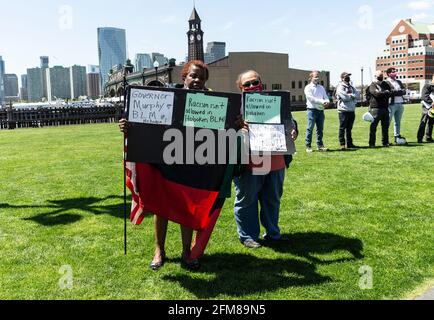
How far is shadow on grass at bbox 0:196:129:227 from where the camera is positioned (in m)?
6.02

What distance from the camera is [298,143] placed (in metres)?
14.1

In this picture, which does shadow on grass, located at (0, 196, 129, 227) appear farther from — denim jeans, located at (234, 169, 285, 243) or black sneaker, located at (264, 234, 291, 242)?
black sneaker, located at (264, 234, 291, 242)

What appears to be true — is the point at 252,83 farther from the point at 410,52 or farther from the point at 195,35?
the point at 410,52

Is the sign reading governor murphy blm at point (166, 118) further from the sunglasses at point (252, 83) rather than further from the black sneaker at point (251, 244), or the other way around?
the black sneaker at point (251, 244)

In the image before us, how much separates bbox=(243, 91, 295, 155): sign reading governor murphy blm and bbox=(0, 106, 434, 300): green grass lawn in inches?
45.6

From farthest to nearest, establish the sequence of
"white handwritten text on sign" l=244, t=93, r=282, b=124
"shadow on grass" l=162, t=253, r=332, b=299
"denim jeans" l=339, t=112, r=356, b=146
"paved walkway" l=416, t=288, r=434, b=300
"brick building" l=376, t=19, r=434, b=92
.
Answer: "brick building" l=376, t=19, r=434, b=92 → "denim jeans" l=339, t=112, r=356, b=146 → "white handwritten text on sign" l=244, t=93, r=282, b=124 → "shadow on grass" l=162, t=253, r=332, b=299 → "paved walkway" l=416, t=288, r=434, b=300

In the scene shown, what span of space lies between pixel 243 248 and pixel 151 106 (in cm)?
190

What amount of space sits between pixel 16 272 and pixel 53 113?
36.1m

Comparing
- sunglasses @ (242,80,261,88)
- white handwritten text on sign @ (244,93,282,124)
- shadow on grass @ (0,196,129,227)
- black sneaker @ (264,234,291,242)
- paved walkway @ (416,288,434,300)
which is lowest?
paved walkway @ (416,288,434,300)

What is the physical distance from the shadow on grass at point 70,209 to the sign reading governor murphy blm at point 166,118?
8.15ft

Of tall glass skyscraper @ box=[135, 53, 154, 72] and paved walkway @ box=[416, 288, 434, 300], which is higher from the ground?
tall glass skyscraper @ box=[135, 53, 154, 72]

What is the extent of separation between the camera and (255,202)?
15.5 feet

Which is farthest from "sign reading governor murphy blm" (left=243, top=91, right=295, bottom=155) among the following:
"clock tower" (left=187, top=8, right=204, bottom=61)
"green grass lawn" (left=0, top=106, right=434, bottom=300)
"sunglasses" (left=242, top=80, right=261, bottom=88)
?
"clock tower" (left=187, top=8, right=204, bottom=61)

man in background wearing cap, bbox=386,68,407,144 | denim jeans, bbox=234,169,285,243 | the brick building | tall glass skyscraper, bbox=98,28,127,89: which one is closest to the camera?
denim jeans, bbox=234,169,285,243
